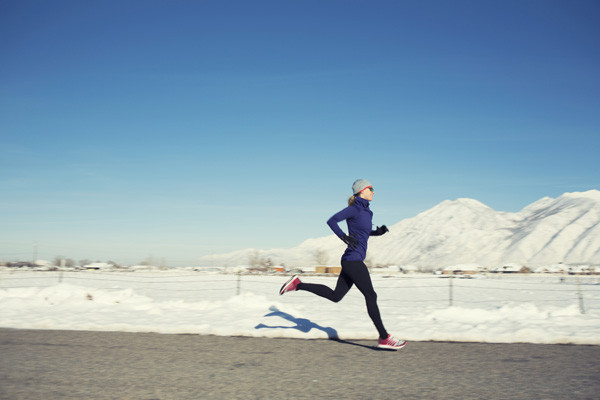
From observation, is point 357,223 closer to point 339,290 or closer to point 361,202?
point 361,202

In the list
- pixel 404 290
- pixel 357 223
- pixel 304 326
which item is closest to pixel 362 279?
pixel 357 223

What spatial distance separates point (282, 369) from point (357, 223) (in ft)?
6.77

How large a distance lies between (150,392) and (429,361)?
2621mm

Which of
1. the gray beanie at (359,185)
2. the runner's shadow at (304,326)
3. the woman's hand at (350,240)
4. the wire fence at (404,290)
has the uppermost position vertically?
the gray beanie at (359,185)

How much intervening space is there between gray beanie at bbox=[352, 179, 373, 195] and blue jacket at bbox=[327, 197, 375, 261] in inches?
4.8

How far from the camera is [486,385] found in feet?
10.9

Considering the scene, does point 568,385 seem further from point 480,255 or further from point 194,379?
point 480,255

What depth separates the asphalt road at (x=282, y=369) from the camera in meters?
3.09

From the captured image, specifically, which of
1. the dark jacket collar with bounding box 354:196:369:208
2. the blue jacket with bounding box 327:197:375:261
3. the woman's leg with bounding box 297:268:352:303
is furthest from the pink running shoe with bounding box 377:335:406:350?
the dark jacket collar with bounding box 354:196:369:208

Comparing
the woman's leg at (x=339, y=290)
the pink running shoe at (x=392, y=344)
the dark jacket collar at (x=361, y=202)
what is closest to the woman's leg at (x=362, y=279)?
the woman's leg at (x=339, y=290)

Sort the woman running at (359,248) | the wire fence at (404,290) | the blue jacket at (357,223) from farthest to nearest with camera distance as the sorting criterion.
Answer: the wire fence at (404,290) < the blue jacket at (357,223) < the woman running at (359,248)

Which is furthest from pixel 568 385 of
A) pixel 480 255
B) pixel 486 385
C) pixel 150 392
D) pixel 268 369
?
pixel 480 255

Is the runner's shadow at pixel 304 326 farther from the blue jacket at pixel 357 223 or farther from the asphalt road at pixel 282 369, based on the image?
the blue jacket at pixel 357 223

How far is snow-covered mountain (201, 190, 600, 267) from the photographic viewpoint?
376 ft
